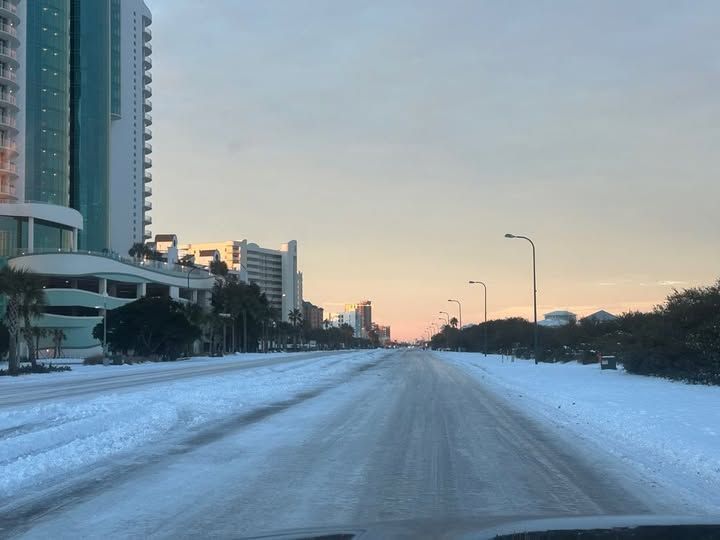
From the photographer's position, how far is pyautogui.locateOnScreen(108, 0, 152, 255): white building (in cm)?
14425

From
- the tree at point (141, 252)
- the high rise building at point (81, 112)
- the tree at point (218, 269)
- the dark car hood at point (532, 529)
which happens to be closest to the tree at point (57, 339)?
the high rise building at point (81, 112)

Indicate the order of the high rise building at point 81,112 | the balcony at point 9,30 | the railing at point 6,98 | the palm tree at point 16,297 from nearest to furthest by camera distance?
the palm tree at point 16,297 → the balcony at point 9,30 → the railing at point 6,98 → the high rise building at point 81,112

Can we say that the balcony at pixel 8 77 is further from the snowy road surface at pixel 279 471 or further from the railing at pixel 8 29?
the snowy road surface at pixel 279 471

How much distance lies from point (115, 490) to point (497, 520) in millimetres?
4857

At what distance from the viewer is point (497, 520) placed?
21.6 feet

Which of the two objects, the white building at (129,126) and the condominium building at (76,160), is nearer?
the condominium building at (76,160)

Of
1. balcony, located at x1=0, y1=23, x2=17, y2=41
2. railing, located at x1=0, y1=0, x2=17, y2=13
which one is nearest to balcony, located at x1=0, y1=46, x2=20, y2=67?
balcony, located at x1=0, y1=23, x2=17, y2=41

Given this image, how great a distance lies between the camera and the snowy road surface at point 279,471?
7668mm

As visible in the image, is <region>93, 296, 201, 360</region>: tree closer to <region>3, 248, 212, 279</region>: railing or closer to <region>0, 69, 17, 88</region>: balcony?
<region>3, 248, 212, 279</region>: railing

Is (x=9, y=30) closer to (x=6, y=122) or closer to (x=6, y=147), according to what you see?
(x=6, y=122)

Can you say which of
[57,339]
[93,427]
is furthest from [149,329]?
[93,427]

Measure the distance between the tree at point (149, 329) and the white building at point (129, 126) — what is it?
61535 mm

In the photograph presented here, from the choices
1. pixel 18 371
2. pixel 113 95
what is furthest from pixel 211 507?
pixel 113 95

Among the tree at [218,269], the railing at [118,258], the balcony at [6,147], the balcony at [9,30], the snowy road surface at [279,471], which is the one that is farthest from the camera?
the tree at [218,269]
